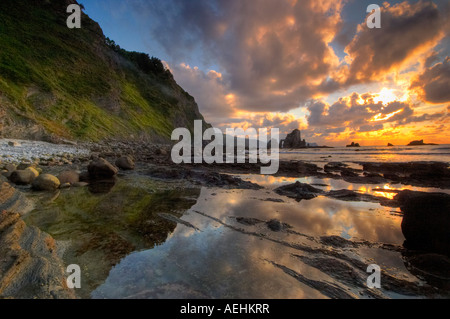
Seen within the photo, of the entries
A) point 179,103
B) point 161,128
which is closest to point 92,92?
point 161,128

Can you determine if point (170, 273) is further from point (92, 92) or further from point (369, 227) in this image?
point (92, 92)

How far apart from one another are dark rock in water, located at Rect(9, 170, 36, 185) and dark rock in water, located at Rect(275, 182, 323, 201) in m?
10.8

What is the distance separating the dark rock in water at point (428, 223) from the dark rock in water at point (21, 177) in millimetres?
13028

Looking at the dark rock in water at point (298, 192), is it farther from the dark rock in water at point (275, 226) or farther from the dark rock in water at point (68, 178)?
the dark rock in water at point (68, 178)

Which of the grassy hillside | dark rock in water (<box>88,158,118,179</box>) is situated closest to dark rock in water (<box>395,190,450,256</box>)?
dark rock in water (<box>88,158,118,179</box>)

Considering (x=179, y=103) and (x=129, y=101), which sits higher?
(x=179, y=103)

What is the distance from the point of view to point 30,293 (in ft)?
8.43

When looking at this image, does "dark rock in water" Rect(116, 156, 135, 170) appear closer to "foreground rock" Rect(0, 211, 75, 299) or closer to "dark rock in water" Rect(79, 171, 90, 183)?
"dark rock in water" Rect(79, 171, 90, 183)

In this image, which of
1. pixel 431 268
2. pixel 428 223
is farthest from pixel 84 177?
pixel 428 223

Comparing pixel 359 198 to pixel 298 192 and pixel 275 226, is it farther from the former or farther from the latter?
pixel 275 226

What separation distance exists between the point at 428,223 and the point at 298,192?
16.9ft

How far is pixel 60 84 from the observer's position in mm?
30469

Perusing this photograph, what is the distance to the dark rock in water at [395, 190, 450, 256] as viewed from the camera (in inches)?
180
